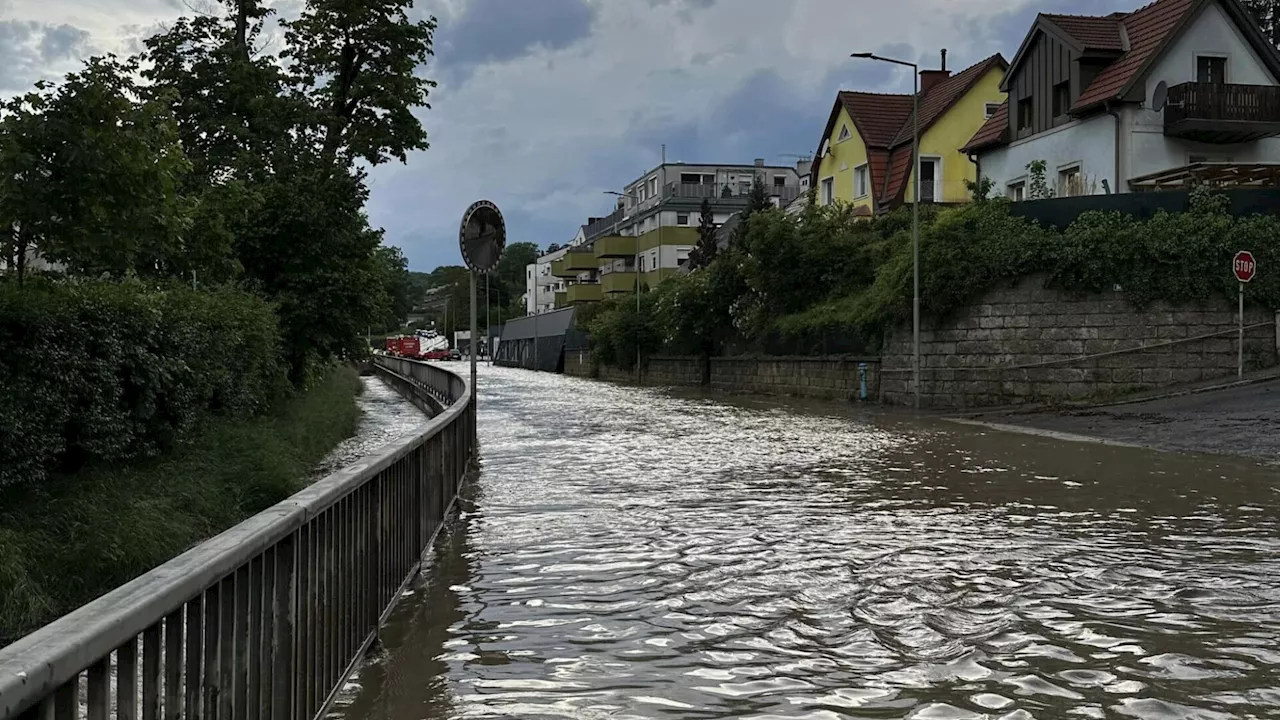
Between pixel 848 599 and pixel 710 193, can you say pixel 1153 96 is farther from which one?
pixel 710 193

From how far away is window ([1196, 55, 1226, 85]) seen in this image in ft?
105

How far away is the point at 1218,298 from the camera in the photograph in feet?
76.9

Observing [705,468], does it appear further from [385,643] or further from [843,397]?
[843,397]

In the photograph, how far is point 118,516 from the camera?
312 inches

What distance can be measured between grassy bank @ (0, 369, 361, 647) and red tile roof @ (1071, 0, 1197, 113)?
27591mm

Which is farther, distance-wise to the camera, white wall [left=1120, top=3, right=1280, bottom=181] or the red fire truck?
the red fire truck

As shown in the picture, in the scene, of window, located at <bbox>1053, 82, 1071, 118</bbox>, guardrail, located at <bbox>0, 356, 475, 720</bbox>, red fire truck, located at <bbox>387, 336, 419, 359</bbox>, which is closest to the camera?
guardrail, located at <bbox>0, 356, 475, 720</bbox>

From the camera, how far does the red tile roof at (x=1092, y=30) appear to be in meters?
33.5

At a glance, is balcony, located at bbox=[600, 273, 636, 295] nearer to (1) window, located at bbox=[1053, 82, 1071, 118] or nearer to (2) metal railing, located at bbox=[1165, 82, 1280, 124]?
(1) window, located at bbox=[1053, 82, 1071, 118]

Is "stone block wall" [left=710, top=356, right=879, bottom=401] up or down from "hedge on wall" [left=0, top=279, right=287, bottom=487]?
down

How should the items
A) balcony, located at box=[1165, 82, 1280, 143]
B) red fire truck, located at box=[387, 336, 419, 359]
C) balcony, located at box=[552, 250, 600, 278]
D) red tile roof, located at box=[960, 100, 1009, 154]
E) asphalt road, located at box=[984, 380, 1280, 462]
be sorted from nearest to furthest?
asphalt road, located at box=[984, 380, 1280, 462] < balcony, located at box=[1165, 82, 1280, 143] < red tile roof, located at box=[960, 100, 1009, 154] < balcony, located at box=[552, 250, 600, 278] < red fire truck, located at box=[387, 336, 419, 359]

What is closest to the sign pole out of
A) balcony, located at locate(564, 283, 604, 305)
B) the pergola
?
the pergola

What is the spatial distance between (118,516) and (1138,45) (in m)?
32.5

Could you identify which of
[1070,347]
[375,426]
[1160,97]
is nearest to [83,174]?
[375,426]
